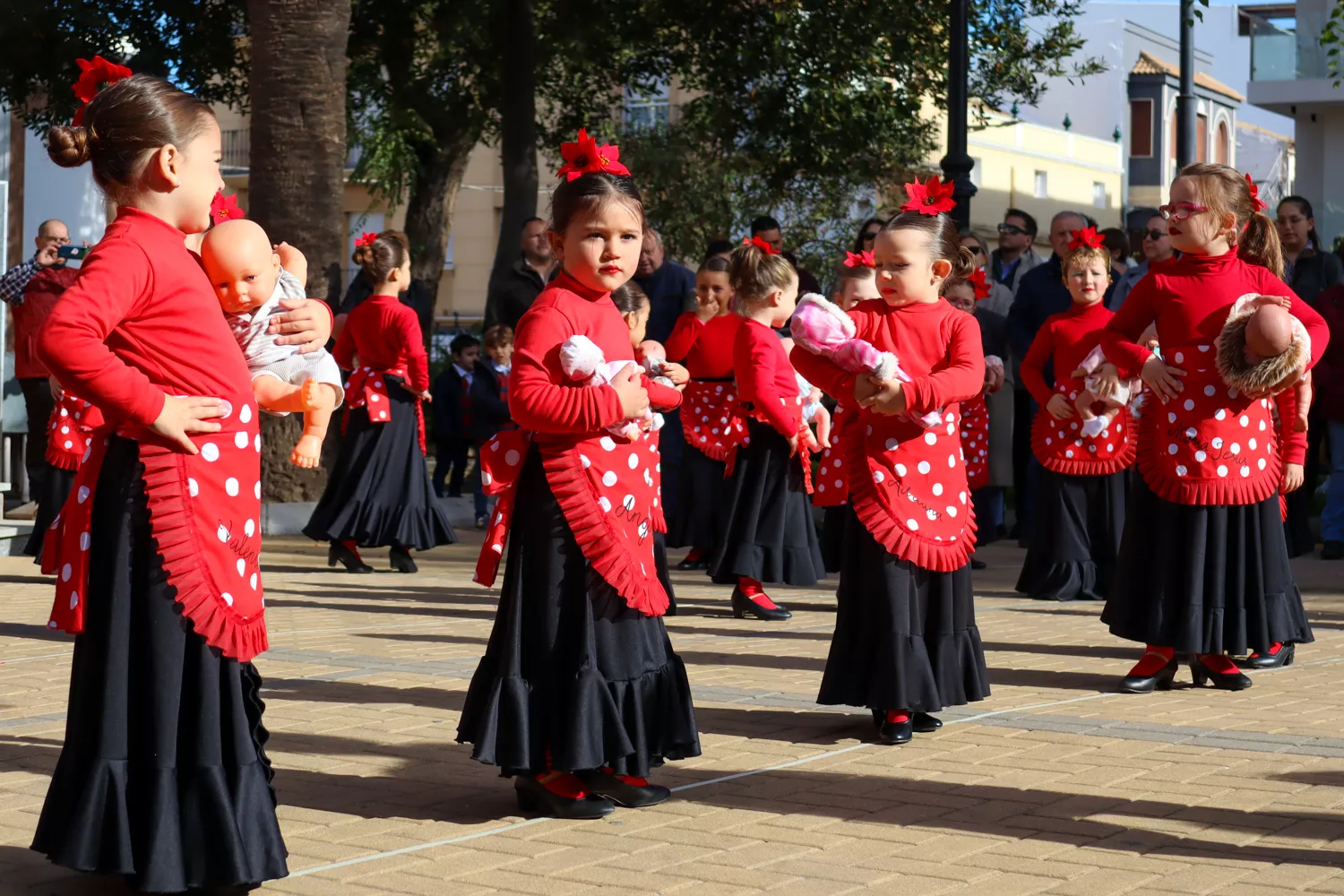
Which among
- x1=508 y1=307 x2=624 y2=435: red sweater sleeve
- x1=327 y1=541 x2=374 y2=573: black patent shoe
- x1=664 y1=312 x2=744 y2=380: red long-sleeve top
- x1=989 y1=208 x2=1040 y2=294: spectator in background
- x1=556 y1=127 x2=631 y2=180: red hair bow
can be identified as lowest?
x1=327 y1=541 x2=374 y2=573: black patent shoe

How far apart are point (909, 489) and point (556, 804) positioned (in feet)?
5.71

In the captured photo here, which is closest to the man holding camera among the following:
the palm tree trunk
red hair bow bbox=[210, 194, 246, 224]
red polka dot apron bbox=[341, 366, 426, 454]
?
the palm tree trunk

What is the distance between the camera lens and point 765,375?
9.42 meters

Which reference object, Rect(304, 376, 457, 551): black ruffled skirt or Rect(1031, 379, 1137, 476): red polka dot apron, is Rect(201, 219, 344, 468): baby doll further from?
Rect(304, 376, 457, 551): black ruffled skirt

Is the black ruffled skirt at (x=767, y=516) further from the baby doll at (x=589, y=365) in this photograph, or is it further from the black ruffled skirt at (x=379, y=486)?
the baby doll at (x=589, y=365)

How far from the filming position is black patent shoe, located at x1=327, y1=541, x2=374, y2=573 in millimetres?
12273

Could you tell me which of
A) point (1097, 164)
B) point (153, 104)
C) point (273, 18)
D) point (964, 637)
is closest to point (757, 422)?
point (964, 637)

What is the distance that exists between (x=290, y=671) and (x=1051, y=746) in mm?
3150

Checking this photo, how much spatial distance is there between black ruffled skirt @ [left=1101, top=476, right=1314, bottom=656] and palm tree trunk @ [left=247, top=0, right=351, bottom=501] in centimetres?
924

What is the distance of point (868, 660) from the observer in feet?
20.8

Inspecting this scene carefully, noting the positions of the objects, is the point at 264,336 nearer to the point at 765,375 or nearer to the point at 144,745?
the point at 144,745

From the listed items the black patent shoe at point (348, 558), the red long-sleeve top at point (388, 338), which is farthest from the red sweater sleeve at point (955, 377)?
the black patent shoe at point (348, 558)

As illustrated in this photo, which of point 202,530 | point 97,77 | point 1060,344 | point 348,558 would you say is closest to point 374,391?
point 348,558

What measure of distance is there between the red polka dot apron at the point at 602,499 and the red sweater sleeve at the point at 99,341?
50.7 inches
